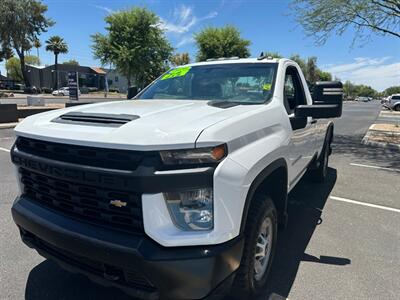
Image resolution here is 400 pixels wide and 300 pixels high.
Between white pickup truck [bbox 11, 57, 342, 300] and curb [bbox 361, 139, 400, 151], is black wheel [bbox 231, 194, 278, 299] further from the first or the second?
curb [bbox 361, 139, 400, 151]

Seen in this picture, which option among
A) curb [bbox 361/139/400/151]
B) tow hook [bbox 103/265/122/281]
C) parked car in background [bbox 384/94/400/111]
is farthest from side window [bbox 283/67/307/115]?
parked car in background [bbox 384/94/400/111]

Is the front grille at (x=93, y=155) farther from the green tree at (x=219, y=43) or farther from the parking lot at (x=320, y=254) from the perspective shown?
the green tree at (x=219, y=43)

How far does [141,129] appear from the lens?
2.05m

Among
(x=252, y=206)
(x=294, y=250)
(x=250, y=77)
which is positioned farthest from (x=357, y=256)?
(x=250, y=77)

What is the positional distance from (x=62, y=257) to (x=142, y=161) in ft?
3.37

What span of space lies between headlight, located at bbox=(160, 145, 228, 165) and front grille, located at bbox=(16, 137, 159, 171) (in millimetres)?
63

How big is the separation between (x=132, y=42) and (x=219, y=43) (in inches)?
330

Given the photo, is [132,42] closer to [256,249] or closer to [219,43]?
[219,43]

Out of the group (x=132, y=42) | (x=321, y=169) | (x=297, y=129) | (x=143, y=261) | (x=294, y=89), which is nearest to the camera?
(x=143, y=261)

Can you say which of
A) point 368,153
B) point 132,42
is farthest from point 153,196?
point 132,42

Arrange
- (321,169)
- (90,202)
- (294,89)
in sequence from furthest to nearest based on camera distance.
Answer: (321,169) → (294,89) → (90,202)

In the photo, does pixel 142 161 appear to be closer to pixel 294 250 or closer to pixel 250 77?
pixel 250 77

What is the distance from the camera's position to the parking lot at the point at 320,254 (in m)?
2.84

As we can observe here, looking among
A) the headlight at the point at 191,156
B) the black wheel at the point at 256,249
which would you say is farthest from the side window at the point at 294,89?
the headlight at the point at 191,156
